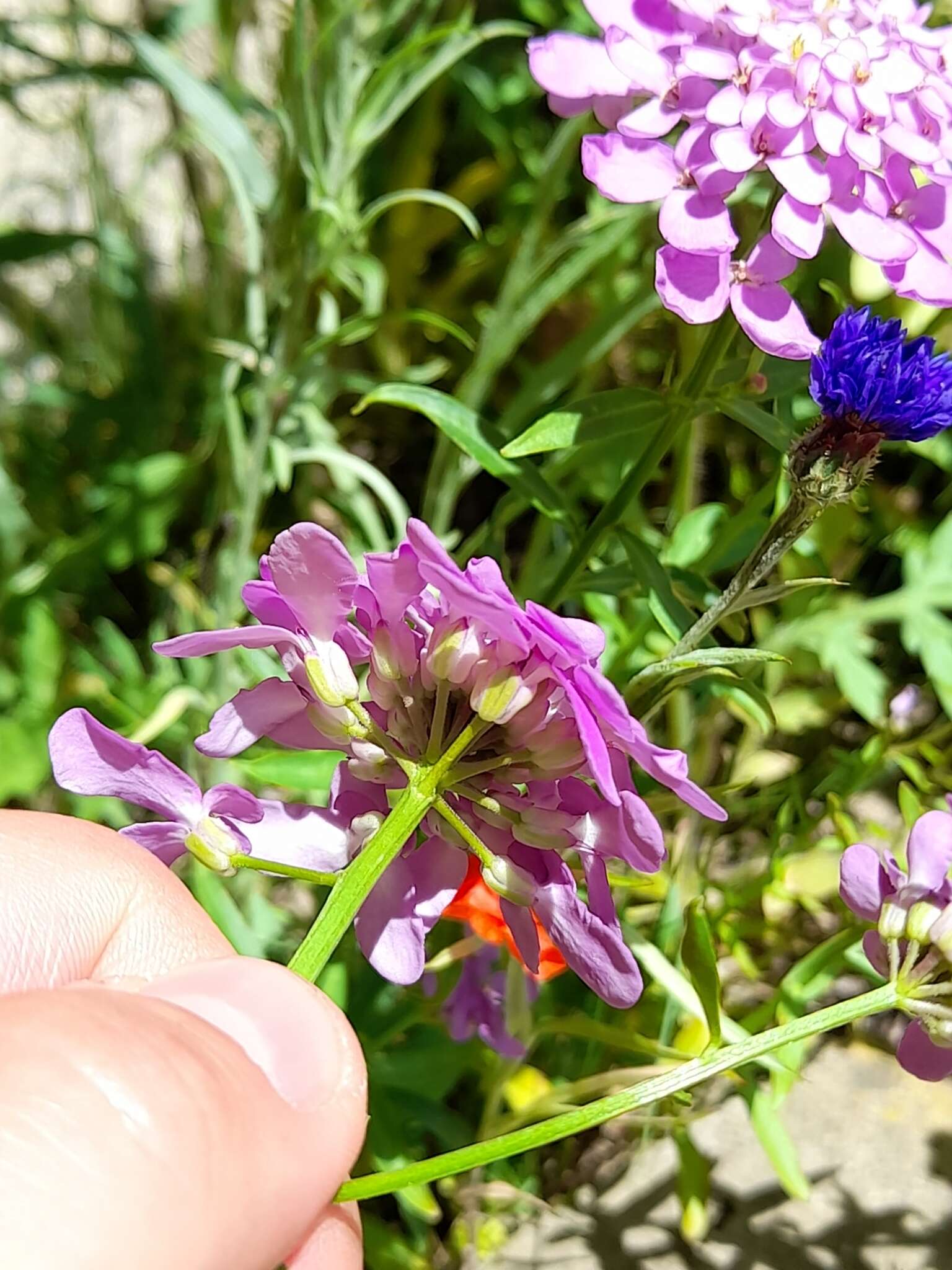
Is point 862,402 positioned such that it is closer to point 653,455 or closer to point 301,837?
point 653,455

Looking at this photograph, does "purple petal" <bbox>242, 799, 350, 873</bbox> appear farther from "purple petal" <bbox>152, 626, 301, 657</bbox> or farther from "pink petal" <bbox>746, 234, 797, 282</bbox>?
"pink petal" <bbox>746, 234, 797, 282</bbox>

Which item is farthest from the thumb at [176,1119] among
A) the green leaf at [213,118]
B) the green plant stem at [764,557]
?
the green leaf at [213,118]

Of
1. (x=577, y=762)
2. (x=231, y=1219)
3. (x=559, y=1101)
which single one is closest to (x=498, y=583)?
(x=577, y=762)

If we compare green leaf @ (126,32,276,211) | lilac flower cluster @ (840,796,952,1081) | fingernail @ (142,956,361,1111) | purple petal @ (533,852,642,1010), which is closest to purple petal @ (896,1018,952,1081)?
lilac flower cluster @ (840,796,952,1081)

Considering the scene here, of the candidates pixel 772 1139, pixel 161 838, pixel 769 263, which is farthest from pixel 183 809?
pixel 772 1139

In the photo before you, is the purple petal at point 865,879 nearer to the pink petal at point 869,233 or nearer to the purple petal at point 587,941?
the purple petal at point 587,941

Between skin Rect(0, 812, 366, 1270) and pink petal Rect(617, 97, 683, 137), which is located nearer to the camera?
skin Rect(0, 812, 366, 1270)
